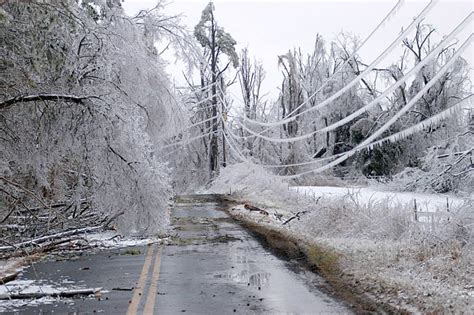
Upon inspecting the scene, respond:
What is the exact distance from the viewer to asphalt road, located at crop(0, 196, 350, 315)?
8.12m

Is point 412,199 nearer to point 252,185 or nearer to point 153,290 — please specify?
point 153,290

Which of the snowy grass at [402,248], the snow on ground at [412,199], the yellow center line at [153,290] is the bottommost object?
the yellow center line at [153,290]

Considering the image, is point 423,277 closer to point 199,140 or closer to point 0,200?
point 0,200

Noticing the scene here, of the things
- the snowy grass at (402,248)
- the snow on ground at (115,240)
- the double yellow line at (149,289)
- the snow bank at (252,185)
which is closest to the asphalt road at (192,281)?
the double yellow line at (149,289)

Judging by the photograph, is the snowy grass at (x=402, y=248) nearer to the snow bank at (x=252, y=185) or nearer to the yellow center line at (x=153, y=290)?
the yellow center line at (x=153, y=290)

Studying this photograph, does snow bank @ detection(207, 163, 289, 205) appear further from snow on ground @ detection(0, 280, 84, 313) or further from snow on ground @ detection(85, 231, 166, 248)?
snow on ground @ detection(0, 280, 84, 313)

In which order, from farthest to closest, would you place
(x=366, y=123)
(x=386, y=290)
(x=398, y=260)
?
(x=366, y=123) → (x=398, y=260) → (x=386, y=290)

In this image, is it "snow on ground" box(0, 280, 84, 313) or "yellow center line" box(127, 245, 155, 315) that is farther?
"snow on ground" box(0, 280, 84, 313)

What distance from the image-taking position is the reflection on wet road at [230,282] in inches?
317

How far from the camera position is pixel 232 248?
14.5 metres

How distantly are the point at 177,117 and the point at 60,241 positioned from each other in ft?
13.6

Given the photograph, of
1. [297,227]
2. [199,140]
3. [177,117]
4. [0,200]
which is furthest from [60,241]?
[199,140]

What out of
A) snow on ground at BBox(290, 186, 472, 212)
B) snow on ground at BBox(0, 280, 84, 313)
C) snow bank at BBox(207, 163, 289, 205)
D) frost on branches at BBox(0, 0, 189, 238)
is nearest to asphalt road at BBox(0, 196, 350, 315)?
snow on ground at BBox(0, 280, 84, 313)

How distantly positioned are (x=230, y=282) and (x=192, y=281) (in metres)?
0.68
